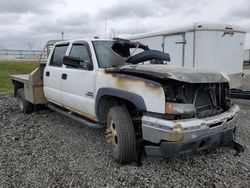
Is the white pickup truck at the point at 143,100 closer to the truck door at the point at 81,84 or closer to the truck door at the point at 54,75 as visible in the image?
the truck door at the point at 81,84

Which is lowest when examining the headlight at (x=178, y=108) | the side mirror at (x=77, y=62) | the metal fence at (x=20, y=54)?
the metal fence at (x=20, y=54)

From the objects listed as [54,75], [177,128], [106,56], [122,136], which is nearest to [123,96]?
[122,136]

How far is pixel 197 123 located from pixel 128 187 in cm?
116

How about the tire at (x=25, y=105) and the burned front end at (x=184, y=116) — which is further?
the tire at (x=25, y=105)

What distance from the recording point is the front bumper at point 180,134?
3814mm

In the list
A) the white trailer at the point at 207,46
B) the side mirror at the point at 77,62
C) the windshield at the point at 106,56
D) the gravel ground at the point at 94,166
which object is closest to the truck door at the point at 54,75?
the gravel ground at the point at 94,166

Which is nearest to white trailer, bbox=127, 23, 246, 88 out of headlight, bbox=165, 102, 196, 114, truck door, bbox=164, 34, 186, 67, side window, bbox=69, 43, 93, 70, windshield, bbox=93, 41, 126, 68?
truck door, bbox=164, 34, 186, 67

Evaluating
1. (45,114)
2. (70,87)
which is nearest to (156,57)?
(70,87)

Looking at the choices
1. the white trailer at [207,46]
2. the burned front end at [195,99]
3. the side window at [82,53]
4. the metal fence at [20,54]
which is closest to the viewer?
the burned front end at [195,99]

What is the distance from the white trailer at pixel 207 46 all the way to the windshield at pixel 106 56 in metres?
3.89

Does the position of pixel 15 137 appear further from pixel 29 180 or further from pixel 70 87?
pixel 29 180

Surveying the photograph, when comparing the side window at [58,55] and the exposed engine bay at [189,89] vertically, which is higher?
the side window at [58,55]

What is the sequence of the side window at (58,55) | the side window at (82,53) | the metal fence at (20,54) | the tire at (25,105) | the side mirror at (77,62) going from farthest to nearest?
1. the metal fence at (20,54)
2. the tire at (25,105)
3. the side window at (58,55)
4. the side window at (82,53)
5. the side mirror at (77,62)

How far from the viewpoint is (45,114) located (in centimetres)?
804
